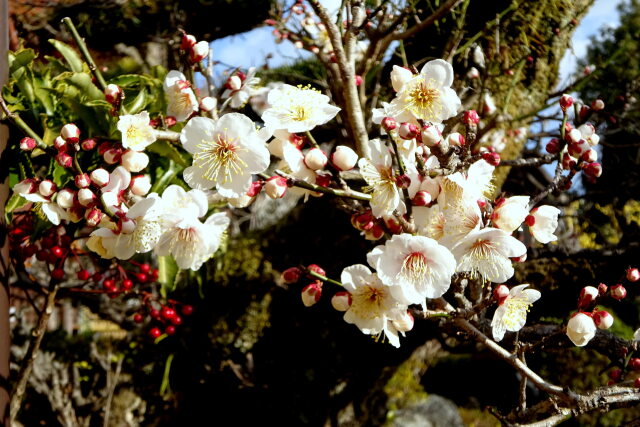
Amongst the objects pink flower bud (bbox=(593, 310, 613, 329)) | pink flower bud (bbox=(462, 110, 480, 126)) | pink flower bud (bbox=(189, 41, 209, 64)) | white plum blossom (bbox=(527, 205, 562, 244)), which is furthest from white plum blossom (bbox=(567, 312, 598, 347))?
pink flower bud (bbox=(189, 41, 209, 64))

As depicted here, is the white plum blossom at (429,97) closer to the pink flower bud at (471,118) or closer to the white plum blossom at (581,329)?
the pink flower bud at (471,118)

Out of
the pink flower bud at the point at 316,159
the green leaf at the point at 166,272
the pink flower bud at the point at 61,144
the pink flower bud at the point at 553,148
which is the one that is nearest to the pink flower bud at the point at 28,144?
the pink flower bud at the point at 61,144

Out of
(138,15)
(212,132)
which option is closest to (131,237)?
(212,132)

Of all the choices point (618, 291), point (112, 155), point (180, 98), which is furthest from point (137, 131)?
point (618, 291)

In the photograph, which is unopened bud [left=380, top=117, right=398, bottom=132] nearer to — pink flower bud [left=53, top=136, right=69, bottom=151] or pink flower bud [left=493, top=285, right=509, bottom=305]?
pink flower bud [left=493, top=285, right=509, bottom=305]

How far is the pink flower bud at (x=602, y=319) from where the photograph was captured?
1.00m

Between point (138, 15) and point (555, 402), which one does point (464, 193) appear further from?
point (138, 15)

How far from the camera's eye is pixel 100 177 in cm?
94

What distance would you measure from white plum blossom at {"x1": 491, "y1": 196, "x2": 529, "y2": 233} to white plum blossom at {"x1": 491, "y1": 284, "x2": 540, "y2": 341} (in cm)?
19

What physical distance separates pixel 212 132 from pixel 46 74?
0.81 m

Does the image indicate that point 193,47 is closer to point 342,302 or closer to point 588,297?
point 342,302

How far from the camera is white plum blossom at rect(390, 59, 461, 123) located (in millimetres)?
958

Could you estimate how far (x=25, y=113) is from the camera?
4.27 ft

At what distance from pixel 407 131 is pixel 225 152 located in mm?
320
